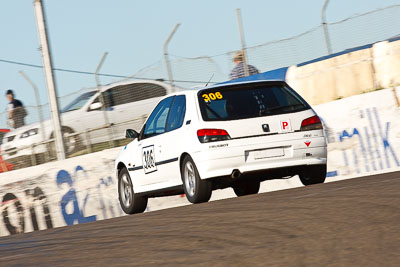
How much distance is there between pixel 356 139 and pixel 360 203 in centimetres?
692

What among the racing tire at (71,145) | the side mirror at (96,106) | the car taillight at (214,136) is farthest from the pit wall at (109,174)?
the car taillight at (214,136)

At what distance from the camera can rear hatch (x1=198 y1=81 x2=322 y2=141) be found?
392 inches

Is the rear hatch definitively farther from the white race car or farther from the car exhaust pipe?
the car exhaust pipe

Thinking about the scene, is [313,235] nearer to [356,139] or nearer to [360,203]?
[360,203]

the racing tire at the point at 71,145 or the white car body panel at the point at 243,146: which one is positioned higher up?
the racing tire at the point at 71,145

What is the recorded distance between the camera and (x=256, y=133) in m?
9.95

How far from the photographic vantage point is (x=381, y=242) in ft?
15.6

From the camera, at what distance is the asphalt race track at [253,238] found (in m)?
4.64

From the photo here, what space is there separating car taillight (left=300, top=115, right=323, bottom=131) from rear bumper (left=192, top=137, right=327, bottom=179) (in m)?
0.19

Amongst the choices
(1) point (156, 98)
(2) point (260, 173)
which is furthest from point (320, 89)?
(2) point (260, 173)

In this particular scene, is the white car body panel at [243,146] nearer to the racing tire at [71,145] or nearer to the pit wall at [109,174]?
the pit wall at [109,174]

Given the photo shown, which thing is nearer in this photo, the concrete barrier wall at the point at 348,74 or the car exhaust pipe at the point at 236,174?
the car exhaust pipe at the point at 236,174

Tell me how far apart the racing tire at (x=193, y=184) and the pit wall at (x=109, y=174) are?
3513 mm

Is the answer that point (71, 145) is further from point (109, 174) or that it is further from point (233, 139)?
point (233, 139)
